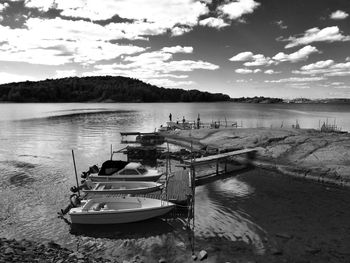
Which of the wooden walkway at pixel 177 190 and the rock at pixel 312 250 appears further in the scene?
the wooden walkway at pixel 177 190

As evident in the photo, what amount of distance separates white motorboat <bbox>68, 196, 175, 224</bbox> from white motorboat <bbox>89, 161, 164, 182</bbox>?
215 inches

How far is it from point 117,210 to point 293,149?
83.0ft

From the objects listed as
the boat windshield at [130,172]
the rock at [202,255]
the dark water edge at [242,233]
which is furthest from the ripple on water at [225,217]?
the boat windshield at [130,172]

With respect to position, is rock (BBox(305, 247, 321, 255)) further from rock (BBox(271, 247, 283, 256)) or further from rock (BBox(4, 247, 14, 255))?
rock (BBox(4, 247, 14, 255))

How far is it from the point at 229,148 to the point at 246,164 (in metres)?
4.65

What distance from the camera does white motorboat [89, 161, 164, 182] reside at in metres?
27.5

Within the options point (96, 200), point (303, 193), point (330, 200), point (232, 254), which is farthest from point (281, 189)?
point (96, 200)

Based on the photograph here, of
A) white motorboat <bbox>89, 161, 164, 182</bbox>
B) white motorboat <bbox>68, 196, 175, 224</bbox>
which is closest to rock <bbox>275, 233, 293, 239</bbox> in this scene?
white motorboat <bbox>68, 196, 175, 224</bbox>

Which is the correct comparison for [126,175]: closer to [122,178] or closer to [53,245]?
[122,178]

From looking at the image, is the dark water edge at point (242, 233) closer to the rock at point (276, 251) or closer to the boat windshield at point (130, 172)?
the rock at point (276, 251)

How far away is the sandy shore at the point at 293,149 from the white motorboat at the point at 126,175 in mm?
15069

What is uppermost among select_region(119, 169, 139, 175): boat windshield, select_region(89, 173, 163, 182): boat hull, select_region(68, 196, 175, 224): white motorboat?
select_region(119, 169, 139, 175): boat windshield

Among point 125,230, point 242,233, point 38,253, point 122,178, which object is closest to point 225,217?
point 242,233

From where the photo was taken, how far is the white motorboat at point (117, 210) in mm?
19781
